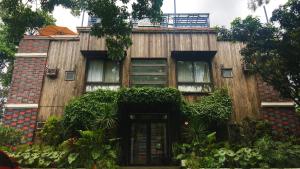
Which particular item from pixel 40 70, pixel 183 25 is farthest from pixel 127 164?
pixel 183 25

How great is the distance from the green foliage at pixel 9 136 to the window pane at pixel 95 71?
4.37 m

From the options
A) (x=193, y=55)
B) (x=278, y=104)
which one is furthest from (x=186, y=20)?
(x=278, y=104)

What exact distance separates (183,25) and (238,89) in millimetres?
5489

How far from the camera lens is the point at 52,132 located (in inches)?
505

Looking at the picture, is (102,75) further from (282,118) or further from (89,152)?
(282,118)

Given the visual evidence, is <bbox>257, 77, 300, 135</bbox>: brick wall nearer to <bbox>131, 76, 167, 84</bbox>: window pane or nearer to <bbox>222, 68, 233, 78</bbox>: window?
<bbox>222, 68, 233, 78</bbox>: window

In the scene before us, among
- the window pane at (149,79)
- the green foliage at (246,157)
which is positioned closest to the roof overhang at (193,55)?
the window pane at (149,79)

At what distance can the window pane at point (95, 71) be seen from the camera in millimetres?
14703

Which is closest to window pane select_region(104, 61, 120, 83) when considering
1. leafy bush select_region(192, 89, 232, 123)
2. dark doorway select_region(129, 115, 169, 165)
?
dark doorway select_region(129, 115, 169, 165)

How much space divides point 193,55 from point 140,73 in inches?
122

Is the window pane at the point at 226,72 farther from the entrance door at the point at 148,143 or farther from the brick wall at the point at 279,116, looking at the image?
the entrance door at the point at 148,143

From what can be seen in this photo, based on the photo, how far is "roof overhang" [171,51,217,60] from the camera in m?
14.7

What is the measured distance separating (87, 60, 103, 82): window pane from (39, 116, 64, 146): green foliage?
2.90m

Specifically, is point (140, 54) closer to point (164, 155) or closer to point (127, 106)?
point (127, 106)
